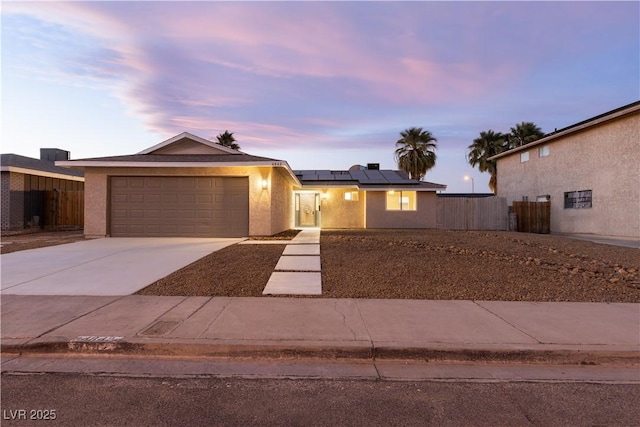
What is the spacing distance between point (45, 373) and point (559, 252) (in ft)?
42.7

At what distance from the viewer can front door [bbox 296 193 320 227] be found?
78.9 feet

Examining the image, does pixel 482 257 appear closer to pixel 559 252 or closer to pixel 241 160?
pixel 559 252

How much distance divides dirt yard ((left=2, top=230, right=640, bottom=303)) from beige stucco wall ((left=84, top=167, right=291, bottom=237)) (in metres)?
3.73

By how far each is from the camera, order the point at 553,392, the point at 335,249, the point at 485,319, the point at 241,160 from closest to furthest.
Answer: the point at 553,392 → the point at 485,319 → the point at 335,249 → the point at 241,160

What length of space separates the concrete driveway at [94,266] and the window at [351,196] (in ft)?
42.2

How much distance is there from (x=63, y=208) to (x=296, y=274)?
19556mm

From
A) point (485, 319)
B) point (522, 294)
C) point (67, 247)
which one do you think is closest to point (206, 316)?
point (485, 319)

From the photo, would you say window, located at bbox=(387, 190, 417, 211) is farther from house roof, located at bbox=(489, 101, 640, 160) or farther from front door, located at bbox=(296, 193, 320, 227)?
house roof, located at bbox=(489, 101, 640, 160)

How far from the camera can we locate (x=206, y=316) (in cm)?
511

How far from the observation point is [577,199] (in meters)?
19.6

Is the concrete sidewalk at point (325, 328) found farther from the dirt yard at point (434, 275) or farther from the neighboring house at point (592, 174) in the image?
the neighboring house at point (592, 174)

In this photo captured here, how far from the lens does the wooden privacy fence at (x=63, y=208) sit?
20828 mm

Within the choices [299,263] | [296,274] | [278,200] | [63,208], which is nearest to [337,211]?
[278,200]

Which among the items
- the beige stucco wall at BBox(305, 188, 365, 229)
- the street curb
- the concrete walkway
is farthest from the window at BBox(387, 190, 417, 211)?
the street curb
